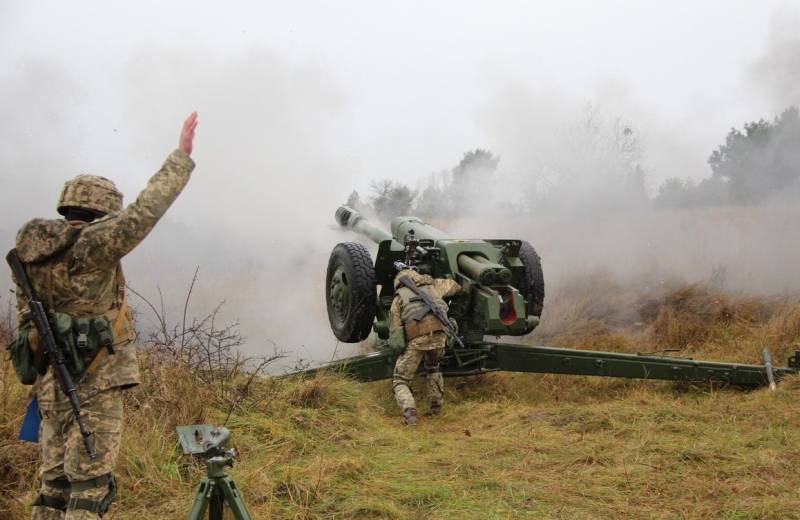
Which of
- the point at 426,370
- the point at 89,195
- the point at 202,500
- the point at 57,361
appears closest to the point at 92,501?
the point at 57,361

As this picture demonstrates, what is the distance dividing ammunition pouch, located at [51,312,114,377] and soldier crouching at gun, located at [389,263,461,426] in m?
3.40

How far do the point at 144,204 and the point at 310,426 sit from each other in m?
2.48

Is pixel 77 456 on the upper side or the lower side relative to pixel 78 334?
lower

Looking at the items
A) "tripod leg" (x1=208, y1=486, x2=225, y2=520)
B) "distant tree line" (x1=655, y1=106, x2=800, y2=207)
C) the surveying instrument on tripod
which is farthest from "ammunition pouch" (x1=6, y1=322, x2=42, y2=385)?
"distant tree line" (x1=655, y1=106, x2=800, y2=207)

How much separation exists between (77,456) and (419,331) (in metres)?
3.54

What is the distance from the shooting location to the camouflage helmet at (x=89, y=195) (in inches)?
119

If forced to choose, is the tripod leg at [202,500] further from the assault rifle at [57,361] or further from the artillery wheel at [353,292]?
the artillery wheel at [353,292]

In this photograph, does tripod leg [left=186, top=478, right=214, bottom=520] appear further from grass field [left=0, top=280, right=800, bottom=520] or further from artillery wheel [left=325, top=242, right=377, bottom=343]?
artillery wheel [left=325, top=242, right=377, bottom=343]

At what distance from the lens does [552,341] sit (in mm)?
9297

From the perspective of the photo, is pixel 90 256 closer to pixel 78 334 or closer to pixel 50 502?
pixel 78 334

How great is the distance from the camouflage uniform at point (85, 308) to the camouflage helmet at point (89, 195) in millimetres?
15

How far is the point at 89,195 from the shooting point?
120 inches

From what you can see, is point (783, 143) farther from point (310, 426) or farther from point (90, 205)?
point (90, 205)

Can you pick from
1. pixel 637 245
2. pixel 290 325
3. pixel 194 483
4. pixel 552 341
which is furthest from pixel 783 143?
pixel 194 483
